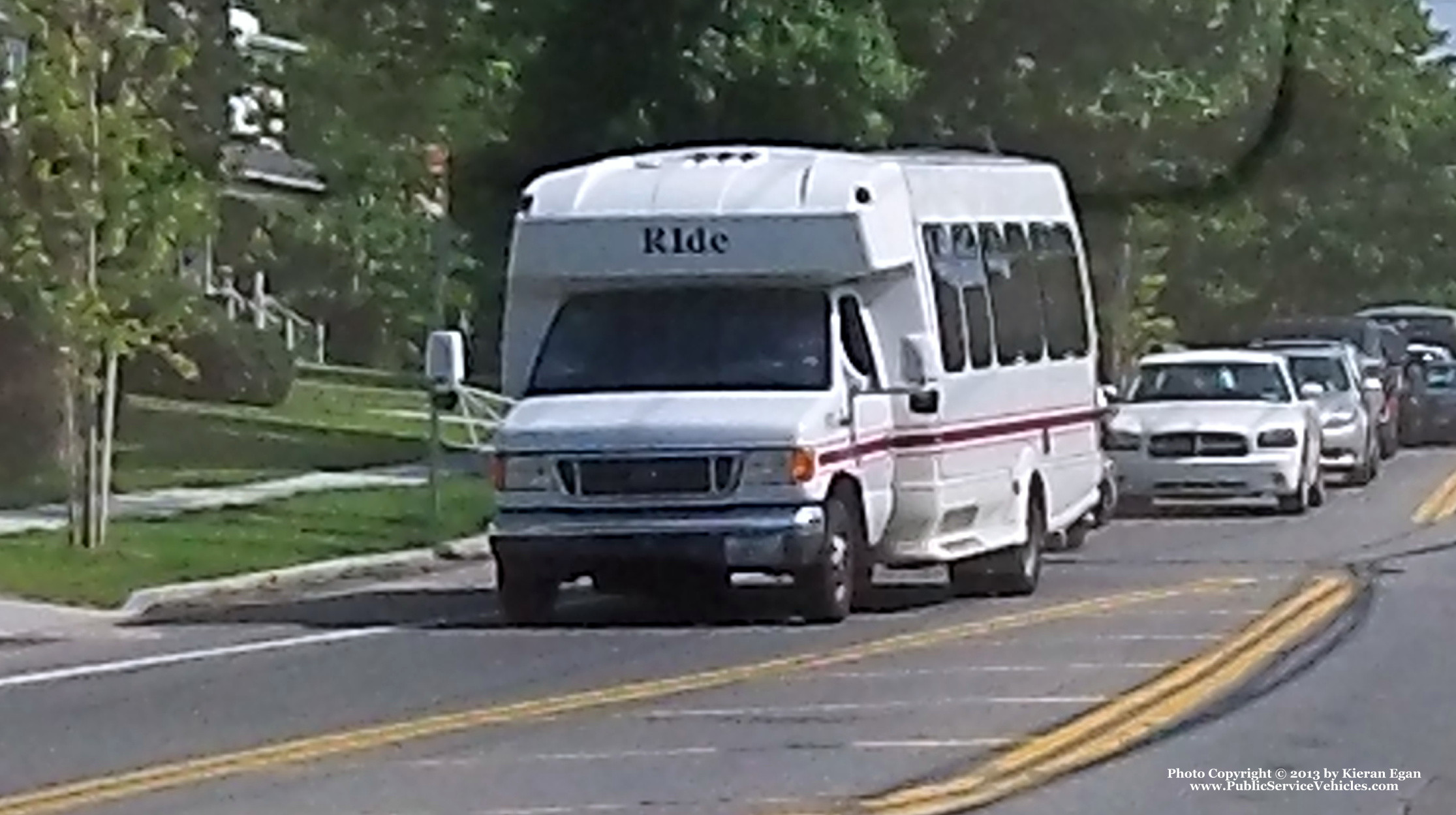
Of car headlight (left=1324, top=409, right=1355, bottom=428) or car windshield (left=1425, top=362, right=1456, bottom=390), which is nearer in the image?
car headlight (left=1324, top=409, right=1355, bottom=428)

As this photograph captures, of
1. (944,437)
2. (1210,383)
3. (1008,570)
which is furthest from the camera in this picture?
(1210,383)

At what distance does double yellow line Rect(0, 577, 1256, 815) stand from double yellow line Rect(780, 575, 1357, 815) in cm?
163

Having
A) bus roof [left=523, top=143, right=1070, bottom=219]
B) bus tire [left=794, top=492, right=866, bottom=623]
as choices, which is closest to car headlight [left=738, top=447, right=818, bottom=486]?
bus tire [left=794, top=492, right=866, bottom=623]

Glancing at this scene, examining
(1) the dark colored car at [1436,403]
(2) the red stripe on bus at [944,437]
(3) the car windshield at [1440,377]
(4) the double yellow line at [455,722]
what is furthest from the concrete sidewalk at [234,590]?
(1) the dark colored car at [1436,403]

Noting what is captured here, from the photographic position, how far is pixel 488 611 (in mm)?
22453

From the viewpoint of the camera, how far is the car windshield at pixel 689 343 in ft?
68.4

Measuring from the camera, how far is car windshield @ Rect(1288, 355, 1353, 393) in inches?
1463

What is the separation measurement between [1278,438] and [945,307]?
10.7 metres

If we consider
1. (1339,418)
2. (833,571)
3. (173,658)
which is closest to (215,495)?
(833,571)

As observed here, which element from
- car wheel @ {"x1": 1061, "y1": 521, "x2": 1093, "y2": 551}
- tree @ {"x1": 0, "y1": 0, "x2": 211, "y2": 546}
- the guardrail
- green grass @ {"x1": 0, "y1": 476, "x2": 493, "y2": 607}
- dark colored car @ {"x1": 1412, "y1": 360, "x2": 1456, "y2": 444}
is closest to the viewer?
green grass @ {"x1": 0, "y1": 476, "x2": 493, "y2": 607}

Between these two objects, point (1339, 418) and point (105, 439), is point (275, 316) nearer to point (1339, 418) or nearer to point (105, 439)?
point (1339, 418)

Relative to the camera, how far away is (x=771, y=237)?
20844 millimetres

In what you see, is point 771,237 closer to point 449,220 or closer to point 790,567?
point 790,567

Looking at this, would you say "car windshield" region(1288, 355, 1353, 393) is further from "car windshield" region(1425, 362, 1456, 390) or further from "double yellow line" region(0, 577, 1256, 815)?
"double yellow line" region(0, 577, 1256, 815)
